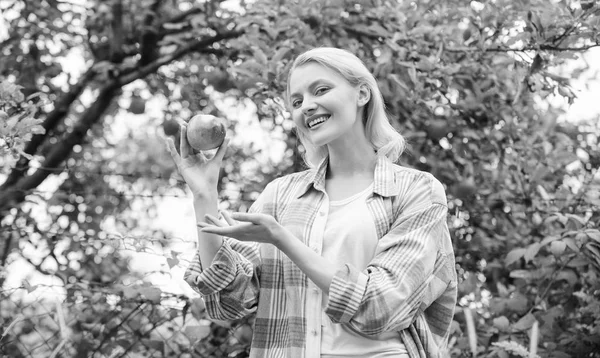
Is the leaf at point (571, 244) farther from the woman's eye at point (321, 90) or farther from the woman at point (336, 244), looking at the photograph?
the woman's eye at point (321, 90)

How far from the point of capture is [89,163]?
468 centimetres

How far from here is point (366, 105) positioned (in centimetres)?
199

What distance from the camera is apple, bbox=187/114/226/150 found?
191 centimetres

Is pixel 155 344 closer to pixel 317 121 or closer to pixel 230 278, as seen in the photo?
pixel 230 278

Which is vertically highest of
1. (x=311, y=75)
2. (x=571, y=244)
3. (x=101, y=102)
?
(x=311, y=75)

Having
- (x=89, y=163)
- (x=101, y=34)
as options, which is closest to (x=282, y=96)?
(x=101, y=34)

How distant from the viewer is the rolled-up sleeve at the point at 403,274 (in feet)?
5.50

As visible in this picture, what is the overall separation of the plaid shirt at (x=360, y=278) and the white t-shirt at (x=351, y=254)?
0.8 inches

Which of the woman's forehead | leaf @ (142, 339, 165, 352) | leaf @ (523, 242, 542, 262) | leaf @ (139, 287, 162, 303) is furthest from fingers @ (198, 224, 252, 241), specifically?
leaf @ (523, 242, 542, 262)

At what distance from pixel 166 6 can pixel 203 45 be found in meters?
0.61

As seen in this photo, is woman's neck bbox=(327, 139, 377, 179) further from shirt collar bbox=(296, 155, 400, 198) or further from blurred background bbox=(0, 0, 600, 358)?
blurred background bbox=(0, 0, 600, 358)

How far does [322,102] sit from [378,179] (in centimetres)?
20

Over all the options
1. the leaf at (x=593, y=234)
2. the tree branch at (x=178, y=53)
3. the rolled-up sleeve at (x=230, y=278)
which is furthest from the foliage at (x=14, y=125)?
the leaf at (x=593, y=234)

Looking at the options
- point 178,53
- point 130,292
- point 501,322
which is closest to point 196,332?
point 130,292
